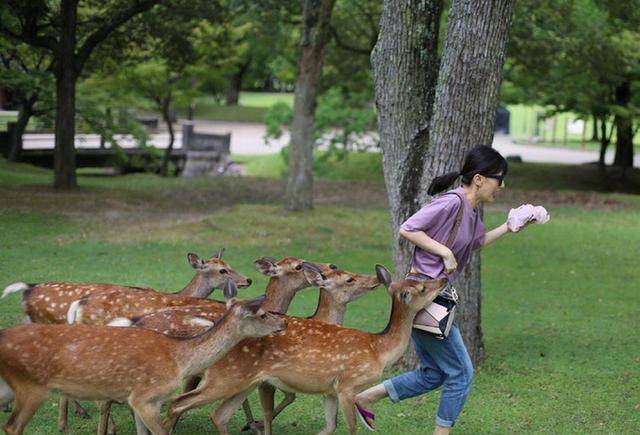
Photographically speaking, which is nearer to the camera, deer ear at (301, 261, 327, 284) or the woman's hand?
the woman's hand

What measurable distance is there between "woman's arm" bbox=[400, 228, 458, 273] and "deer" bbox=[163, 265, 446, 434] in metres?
0.12

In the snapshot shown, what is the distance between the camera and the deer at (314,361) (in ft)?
17.6

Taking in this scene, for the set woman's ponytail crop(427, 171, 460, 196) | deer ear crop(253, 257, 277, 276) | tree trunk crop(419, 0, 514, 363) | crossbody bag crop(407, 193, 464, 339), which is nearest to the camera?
crossbody bag crop(407, 193, 464, 339)

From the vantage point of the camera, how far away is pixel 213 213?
16.4m

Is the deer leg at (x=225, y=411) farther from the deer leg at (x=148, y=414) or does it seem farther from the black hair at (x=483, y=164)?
the black hair at (x=483, y=164)

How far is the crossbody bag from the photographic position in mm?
5422

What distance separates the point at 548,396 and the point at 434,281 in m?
2.18

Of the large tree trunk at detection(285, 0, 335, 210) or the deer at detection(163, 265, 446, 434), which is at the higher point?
the large tree trunk at detection(285, 0, 335, 210)

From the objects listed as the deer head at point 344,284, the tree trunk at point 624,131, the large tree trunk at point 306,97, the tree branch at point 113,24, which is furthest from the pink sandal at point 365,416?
the tree trunk at point 624,131

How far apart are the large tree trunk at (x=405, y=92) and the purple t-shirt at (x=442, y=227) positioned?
6.41ft

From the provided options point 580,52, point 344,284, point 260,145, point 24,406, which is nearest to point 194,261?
point 344,284

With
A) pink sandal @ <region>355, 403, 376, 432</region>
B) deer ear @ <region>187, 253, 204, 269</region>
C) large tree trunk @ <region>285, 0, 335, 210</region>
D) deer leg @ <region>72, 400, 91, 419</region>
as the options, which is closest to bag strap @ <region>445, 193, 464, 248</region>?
pink sandal @ <region>355, 403, 376, 432</region>

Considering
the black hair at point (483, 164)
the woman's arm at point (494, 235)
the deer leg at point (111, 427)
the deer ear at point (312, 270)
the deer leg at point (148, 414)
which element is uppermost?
the black hair at point (483, 164)

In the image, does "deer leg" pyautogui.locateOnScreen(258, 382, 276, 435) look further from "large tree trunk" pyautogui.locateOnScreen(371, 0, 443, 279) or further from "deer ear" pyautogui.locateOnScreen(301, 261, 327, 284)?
"large tree trunk" pyautogui.locateOnScreen(371, 0, 443, 279)
